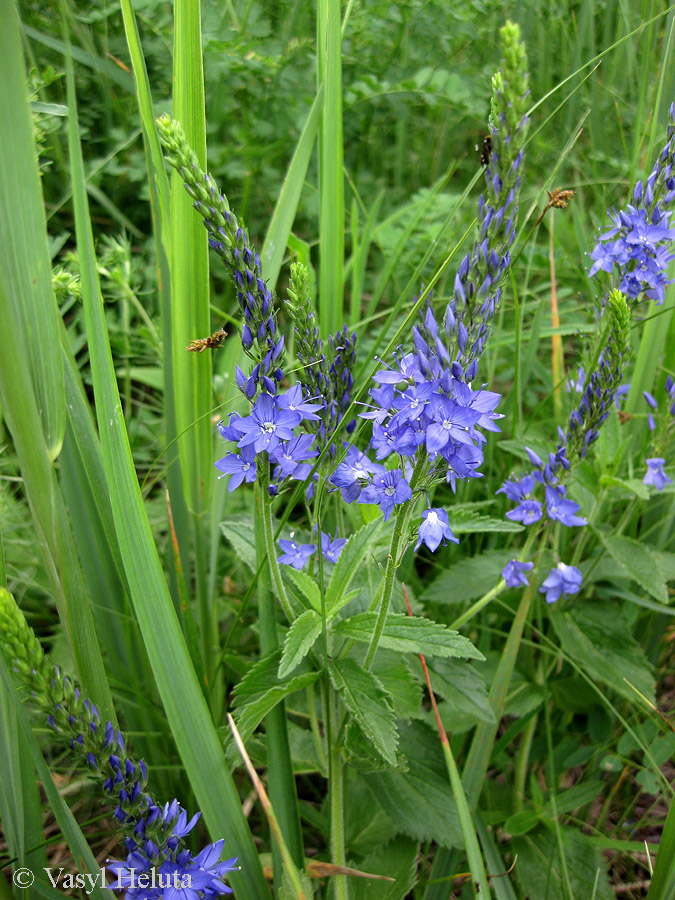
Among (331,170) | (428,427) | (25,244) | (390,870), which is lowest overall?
A: (390,870)

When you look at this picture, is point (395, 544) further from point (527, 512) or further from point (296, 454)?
point (527, 512)

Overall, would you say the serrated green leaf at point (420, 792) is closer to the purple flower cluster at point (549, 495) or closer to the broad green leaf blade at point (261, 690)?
the broad green leaf blade at point (261, 690)

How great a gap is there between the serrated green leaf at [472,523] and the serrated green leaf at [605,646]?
2.24 feet

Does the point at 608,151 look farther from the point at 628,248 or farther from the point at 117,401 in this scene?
the point at 117,401

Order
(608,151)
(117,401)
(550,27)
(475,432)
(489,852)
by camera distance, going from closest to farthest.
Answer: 1. (475,432)
2. (117,401)
3. (489,852)
4. (550,27)
5. (608,151)

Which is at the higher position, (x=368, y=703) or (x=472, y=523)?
(x=472, y=523)

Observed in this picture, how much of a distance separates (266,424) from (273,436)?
0.12ft

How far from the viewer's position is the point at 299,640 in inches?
70.7

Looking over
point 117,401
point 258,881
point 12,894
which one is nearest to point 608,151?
point 117,401

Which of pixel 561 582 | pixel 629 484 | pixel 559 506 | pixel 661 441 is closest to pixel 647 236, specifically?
pixel 661 441

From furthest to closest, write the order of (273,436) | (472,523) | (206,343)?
(472,523) → (206,343) → (273,436)

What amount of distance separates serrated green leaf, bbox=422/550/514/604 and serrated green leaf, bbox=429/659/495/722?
333 millimetres

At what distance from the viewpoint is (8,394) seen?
1.64 m

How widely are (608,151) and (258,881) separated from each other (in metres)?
4.95
